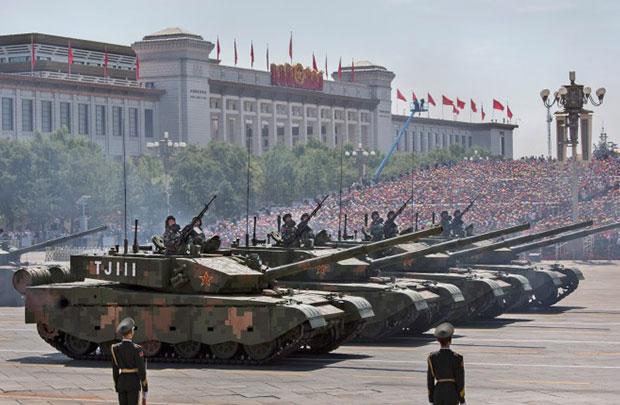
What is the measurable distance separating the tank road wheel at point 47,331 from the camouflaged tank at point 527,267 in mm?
11339

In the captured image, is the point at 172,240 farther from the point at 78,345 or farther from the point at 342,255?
the point at 342,255

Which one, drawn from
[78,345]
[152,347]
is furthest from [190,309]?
[78,345]

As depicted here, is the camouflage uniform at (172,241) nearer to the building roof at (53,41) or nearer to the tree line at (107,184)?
the tree line at (107,184)

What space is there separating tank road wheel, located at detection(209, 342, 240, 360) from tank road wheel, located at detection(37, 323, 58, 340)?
3.00m

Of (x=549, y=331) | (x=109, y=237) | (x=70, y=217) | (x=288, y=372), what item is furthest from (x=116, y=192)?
(x=288, y=372)

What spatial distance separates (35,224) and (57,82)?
38713 millimetres

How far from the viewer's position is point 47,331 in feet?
78.5

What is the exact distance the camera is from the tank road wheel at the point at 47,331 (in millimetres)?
23859

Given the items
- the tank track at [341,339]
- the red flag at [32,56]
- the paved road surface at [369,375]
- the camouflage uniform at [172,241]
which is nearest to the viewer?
the paved road surface at [369,375]

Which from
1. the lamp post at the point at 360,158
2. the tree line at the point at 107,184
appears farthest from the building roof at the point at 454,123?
the tree line at the point at 107,184

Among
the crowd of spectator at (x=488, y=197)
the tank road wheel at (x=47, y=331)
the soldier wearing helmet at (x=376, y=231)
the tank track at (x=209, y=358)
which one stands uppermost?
the crowd of spectator at (x=488, y=197)

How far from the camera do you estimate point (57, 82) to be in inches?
4587

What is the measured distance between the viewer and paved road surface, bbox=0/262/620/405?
1864 cm

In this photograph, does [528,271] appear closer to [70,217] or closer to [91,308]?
[91,308]
